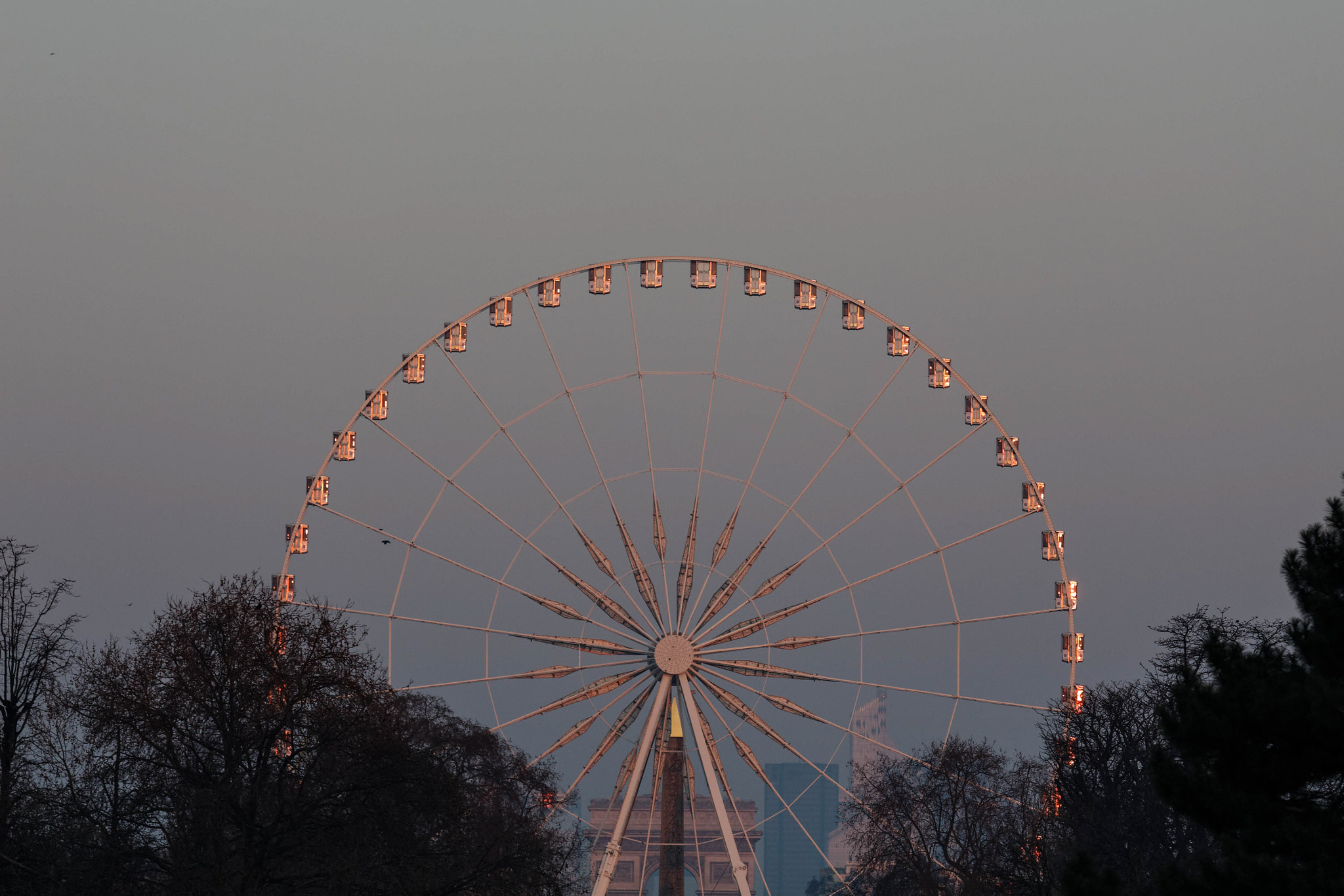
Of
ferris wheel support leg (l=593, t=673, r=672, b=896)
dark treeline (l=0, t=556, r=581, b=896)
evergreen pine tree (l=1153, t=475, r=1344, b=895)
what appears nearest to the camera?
evergreen pine tree (l=1153, t=475, r=1344, b=895)

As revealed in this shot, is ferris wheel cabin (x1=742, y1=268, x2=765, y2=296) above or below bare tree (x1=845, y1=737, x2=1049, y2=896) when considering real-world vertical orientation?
above

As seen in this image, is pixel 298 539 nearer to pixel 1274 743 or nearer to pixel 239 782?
pixel 239 782

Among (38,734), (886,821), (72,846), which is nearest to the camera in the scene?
(72,846)

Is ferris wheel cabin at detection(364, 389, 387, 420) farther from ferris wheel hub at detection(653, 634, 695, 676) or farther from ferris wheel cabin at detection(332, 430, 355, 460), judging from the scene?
ferris wheel hub at detection(653, 634, 695, 676)

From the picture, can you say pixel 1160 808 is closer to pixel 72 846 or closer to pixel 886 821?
pixel 886 821

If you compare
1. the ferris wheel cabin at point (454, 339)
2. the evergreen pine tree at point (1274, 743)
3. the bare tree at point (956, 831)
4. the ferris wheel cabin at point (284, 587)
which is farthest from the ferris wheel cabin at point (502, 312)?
the evergreen pine tree at point (1274, 743)

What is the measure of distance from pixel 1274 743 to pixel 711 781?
1978 centimetres

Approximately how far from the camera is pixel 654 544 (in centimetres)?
4338

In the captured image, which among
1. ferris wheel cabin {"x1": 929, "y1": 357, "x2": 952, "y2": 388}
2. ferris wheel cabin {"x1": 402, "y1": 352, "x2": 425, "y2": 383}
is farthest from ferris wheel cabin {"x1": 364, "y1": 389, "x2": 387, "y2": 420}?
ferris wheel cabin {"x1": 929, "y1": 357, "x2": 952, "y2": 388}

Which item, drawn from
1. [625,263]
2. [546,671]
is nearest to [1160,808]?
[546,671]

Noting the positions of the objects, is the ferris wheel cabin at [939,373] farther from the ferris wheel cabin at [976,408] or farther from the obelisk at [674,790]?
the obelisk at [674,790]

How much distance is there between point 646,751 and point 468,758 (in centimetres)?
2030

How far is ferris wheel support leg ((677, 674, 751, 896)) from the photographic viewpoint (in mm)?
42625

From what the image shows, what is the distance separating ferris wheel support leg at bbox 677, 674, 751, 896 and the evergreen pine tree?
59.0 feet
